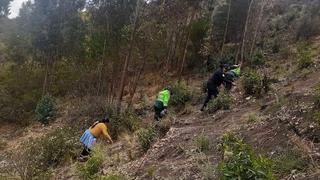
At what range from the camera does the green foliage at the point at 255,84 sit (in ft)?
48.1

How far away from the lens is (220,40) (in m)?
33.3

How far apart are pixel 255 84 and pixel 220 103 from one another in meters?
1.47

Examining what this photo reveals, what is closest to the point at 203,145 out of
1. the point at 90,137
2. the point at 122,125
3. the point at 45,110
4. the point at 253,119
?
the point at 253,119

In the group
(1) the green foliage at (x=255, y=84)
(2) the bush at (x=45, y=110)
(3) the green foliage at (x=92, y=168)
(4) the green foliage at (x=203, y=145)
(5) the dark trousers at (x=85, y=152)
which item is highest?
(1) the green foliage at (x=255, y=84)

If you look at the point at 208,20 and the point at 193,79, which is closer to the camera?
the point at 193,79

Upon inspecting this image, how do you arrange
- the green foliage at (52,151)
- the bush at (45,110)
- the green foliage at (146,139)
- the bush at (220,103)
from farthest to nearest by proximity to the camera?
the bush at (45,110)
the bush at (220,103)
the green foliage at (52,151)
the green foliage at (146,139)

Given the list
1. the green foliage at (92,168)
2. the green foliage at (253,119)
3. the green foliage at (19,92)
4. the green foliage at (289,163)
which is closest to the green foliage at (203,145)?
Answer: the green foliage at (253,119)

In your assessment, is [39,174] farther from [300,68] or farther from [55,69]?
[55,69]

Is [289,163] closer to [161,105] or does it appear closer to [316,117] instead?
[316,117]

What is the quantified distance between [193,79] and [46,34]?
9.87 meters

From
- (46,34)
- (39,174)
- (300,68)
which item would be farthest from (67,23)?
(39,174)

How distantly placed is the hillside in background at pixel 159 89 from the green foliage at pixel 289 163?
0.02 metres

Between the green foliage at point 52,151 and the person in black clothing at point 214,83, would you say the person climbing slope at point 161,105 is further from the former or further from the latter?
the green foliage at point 52,151

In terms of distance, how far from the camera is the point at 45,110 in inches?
992
